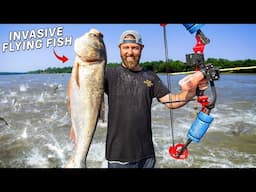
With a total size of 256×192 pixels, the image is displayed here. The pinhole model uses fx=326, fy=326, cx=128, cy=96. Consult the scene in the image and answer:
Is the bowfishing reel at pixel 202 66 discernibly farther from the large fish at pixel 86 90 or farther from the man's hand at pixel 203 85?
the large fish at pixel 86 90

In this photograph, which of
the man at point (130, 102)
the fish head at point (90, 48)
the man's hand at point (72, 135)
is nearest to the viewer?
the fish head at point (90, 48)

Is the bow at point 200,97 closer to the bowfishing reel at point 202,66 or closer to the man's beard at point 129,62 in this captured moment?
the bowfishing reel at point 202,66

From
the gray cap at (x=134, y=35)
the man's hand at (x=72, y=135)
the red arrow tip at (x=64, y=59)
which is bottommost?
the man's hand at (x=72, y=135)

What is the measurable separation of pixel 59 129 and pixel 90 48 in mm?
756

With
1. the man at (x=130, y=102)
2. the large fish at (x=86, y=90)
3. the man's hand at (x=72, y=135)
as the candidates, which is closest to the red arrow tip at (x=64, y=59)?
the large fish at (x=86, y=90)

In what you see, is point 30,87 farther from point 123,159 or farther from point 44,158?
point 123,159

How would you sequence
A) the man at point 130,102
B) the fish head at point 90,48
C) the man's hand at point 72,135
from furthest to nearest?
the man's hand at point 72,135 → the man at point 130,102 → the fish head at point 90,48

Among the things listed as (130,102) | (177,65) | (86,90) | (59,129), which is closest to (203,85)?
(177,65)

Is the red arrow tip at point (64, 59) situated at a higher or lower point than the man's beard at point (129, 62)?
higher

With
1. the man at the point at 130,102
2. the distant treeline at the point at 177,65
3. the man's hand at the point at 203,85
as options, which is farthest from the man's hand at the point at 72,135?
the man's hand at the point at 203,85

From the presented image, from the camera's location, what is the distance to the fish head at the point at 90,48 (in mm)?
2395

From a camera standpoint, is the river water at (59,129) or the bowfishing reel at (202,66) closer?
the bowfishing reel at (202,66)
